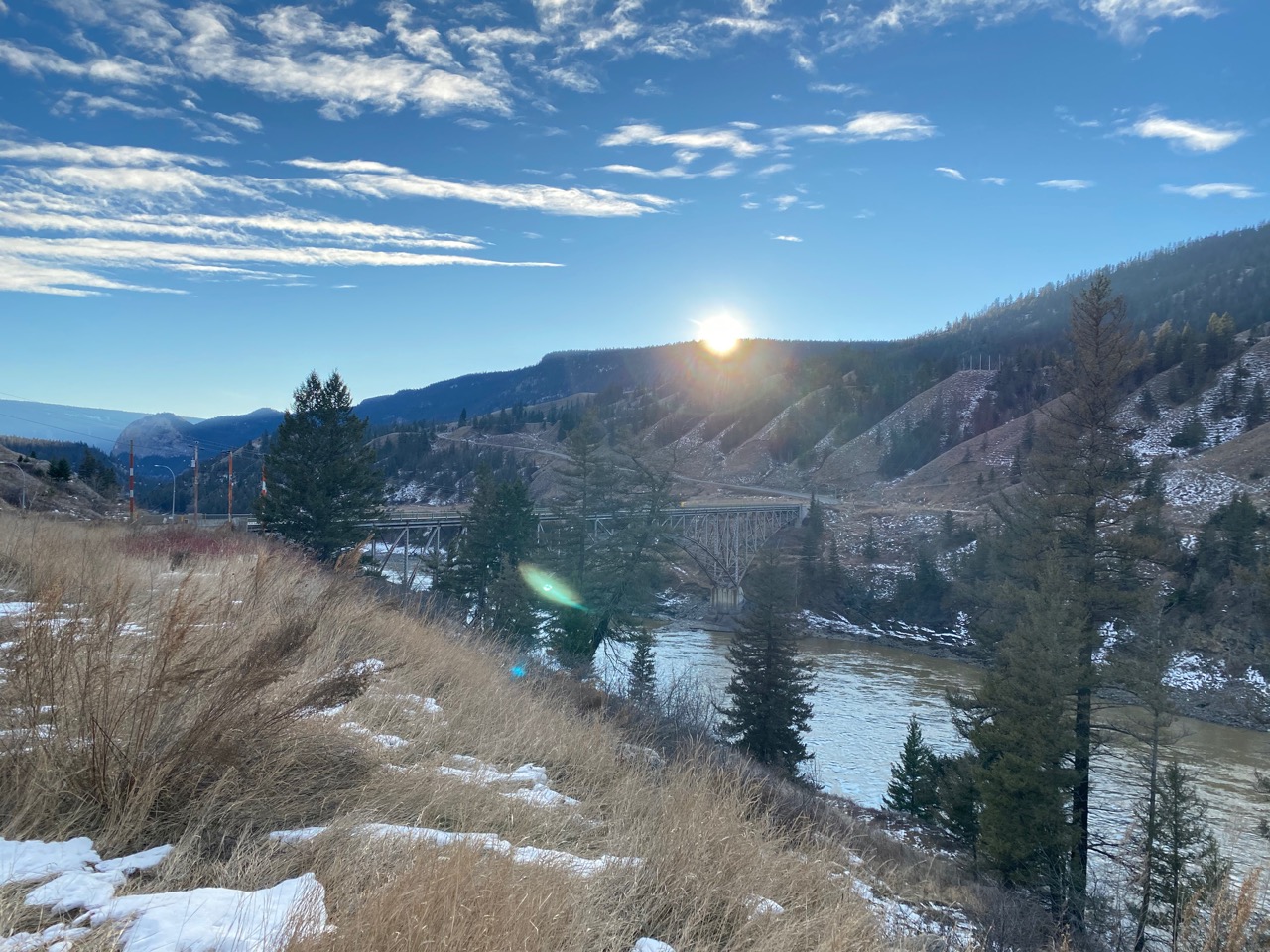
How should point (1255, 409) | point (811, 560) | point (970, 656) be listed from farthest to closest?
point (1255, 409) → point (811, 560) → point (970, 656)

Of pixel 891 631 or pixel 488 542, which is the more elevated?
pixel 488 542

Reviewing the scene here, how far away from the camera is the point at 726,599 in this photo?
54.3 m

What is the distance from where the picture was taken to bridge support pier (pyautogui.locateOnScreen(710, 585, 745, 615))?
53.0 meters

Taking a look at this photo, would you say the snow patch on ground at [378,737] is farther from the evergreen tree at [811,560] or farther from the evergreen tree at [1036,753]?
the evergreen tree at [811,560]

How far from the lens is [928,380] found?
377 feet

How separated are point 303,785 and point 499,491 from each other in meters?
33.1

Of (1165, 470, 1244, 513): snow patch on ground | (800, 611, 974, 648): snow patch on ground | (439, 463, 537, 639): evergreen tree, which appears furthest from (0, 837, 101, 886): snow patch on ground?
(1165, 470, 1244, 513): snow patch on ground

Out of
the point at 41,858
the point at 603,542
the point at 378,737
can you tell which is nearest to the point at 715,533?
the point at 603,542

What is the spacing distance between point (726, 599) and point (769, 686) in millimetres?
32083

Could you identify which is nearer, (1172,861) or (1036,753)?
(1172,861)

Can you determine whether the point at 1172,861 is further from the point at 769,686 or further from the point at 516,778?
the point at 516,778

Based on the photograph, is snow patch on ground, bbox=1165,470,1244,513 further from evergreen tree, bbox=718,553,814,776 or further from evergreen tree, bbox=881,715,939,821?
evergreen tree, bbox=881,715,939,821

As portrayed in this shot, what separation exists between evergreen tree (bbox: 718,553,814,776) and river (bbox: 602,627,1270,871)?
1479 mm

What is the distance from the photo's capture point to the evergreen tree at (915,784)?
779 inches
